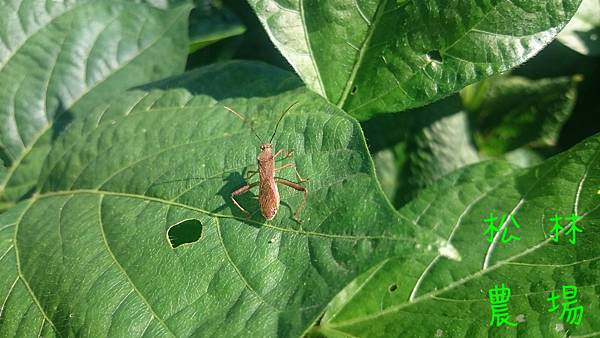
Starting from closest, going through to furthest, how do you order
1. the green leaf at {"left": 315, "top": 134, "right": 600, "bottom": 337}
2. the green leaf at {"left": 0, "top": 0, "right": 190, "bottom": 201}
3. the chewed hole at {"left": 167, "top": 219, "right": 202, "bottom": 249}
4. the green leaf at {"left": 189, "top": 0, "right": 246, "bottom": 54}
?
the chewed hole at {"left": 167, "top": 219, "right": 202, "bottom": 249}
the green leaf at {"left": 315, "top": 134, "right": 600, "bottom": 337}
the green leaf at {"left": 0, "top": 0, "right": 190, "bottom": 201}
the green leaf at {"left": 189, "top": 0, "right": 246, "bottom": 54}

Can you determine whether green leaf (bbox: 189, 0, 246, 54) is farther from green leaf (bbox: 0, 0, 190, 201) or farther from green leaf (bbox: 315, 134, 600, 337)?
green leaf (bbox: 315, 134, 600, 337)

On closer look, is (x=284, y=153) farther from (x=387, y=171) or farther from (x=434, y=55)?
(x=387, y=171)

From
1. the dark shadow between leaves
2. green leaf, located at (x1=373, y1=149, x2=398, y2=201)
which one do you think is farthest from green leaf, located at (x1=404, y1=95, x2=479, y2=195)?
the dark shadow between leaves

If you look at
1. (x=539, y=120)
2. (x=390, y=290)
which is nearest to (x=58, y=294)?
(x=390, y=290)

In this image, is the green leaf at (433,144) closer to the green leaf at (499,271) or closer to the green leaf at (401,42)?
the green leaf at (499,271)

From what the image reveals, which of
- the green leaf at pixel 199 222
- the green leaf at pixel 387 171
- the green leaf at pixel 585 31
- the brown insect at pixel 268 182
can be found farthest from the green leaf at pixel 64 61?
the green leaf at pixel 585 31
